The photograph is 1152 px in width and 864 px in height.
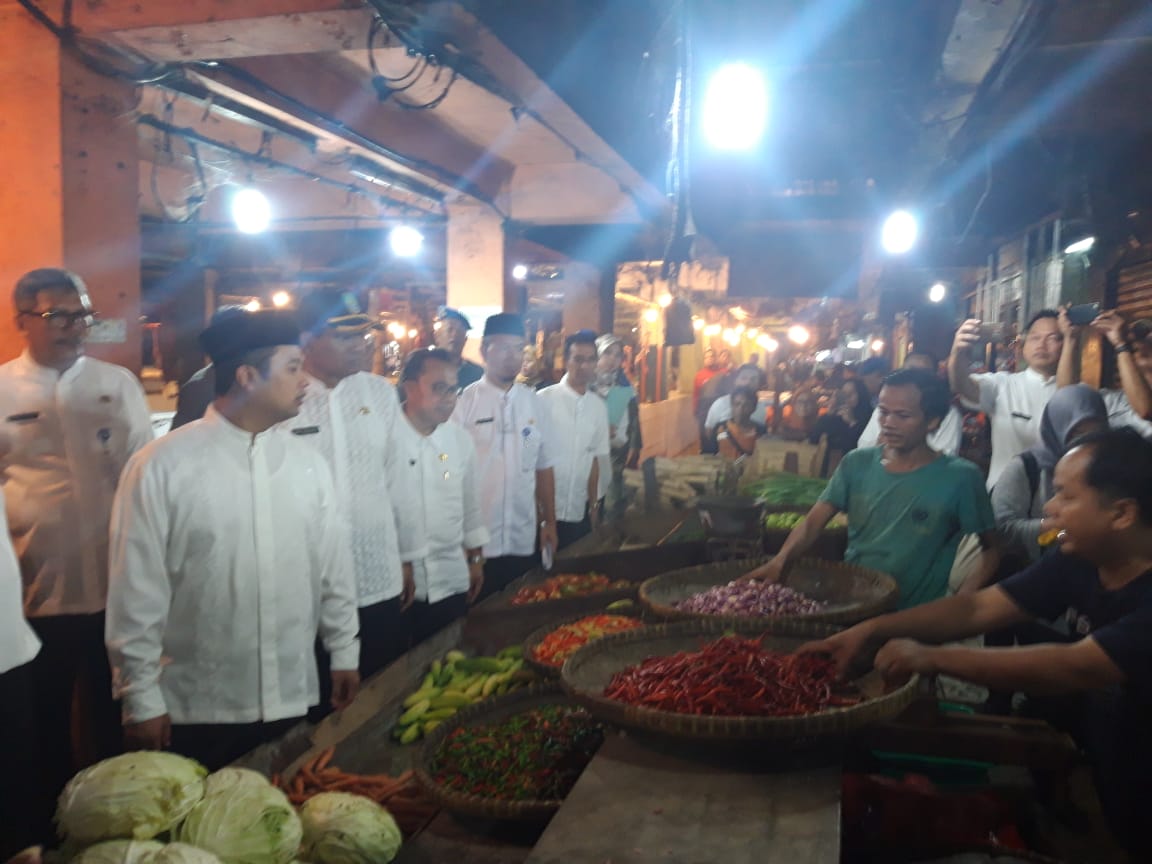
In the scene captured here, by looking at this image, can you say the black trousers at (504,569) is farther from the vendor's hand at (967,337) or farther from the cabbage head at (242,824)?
the cabbage head at (242,824)

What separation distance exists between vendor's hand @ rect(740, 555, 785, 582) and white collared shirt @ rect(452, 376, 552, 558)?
8.95 feet

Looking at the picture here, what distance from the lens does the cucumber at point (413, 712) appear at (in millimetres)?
3541

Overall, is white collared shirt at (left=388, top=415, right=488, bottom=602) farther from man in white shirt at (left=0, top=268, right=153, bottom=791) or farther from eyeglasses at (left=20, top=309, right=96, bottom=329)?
eyeglasses at (left=20, top=309, right=96, bottom=329)

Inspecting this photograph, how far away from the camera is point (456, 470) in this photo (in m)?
5.26

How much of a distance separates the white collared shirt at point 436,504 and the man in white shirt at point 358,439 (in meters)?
0.12

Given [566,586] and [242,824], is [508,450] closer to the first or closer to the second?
[566,586]

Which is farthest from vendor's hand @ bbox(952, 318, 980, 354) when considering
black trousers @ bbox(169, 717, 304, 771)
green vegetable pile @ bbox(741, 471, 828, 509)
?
black trousers @ bbox(169, 717, 304, 771)

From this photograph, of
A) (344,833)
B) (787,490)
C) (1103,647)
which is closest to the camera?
(344,833)

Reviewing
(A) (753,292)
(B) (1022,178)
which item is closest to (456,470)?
(B) (1022,178)

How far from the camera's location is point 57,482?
4023mm

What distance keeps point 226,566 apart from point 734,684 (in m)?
1.92

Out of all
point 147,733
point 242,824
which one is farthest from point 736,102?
point 242,824

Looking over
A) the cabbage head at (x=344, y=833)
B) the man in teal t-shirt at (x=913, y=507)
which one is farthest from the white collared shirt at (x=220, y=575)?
the man in teal t-shirt at (x=913, y=507)

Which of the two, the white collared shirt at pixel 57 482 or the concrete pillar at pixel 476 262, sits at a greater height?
the concrete pillar at pixel 476 262
